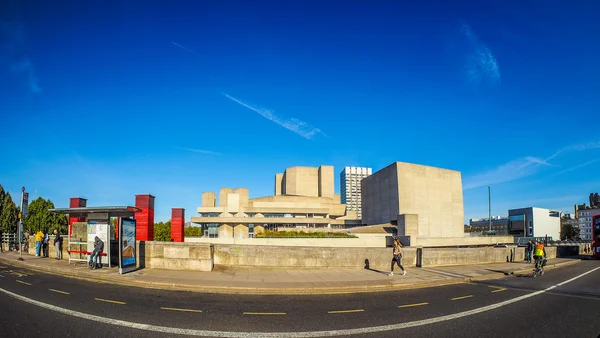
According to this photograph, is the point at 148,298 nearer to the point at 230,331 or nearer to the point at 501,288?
the point at 230,331

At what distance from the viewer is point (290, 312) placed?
8664 mm

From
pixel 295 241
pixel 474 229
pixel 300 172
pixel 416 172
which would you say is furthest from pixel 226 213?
pixel 474 229

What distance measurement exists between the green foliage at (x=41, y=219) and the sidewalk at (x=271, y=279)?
59.1 m

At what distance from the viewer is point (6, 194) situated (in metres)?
54.2

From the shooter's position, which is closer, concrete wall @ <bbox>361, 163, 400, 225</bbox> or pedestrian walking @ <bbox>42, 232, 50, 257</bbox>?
pedestrian walking @ <bbox>42, 232, 50, 257</bbox>

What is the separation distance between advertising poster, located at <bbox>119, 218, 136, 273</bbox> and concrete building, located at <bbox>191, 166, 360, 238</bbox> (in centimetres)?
6047

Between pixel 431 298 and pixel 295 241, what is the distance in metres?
25.4

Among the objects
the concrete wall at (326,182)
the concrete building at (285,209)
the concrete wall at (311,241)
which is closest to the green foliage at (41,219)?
the concrete building at (285,209)

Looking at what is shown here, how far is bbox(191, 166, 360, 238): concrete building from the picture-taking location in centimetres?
8406

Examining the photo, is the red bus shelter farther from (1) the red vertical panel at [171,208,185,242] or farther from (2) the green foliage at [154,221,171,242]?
(2) the green foliage at [154,221,171,242]

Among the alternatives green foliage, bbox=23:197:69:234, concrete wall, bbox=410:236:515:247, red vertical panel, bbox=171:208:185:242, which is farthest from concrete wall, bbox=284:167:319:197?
red vertical panel, bbox=171:208:185:242

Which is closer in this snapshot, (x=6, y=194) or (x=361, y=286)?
(x=361, y=286)

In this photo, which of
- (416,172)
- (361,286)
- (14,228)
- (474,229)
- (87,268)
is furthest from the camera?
(474,229)

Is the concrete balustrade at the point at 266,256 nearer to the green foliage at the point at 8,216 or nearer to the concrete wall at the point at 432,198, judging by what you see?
Answer: the green foliage at the point at 8,216
